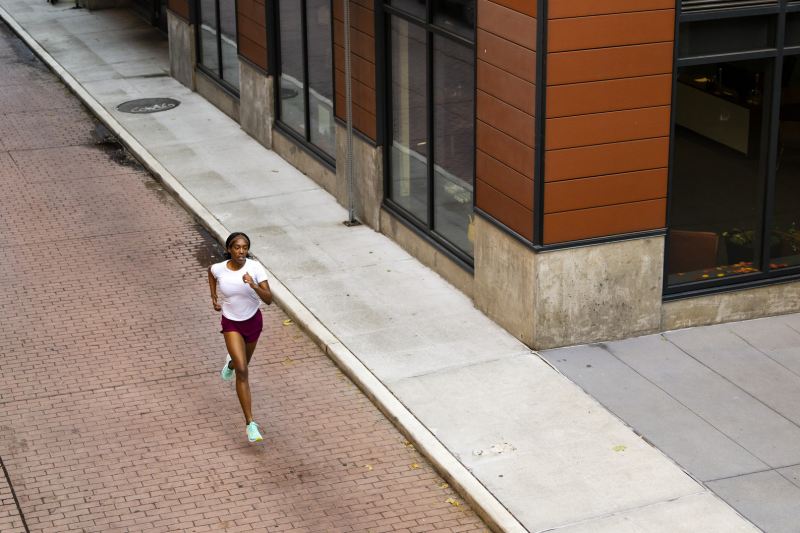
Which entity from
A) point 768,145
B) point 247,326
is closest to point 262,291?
point 247,326

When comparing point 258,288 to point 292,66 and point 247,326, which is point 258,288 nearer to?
point 247,326

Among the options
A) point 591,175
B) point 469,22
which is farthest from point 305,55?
point 591,175

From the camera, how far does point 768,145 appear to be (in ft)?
46.5

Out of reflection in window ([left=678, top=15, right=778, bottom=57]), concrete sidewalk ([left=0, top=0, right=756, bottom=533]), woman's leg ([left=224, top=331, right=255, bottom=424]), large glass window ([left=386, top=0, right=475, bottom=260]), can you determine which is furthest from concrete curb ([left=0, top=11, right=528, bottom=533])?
reflection in window ([left=678, top=15, right=778, bottom=57])

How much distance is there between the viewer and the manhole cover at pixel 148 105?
23.8m

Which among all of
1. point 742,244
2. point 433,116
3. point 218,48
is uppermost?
point 433,116

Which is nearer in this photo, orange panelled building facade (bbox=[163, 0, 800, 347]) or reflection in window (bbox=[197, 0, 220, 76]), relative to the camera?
orange panelled building facade (bbox=[163, 0, 800, 347])

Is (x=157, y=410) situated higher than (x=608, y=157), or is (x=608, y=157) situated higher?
(x=608, y=157)

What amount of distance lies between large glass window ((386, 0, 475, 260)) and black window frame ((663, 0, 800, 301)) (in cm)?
240

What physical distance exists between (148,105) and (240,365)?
1312 centimetres

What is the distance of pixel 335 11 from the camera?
18.1 meters

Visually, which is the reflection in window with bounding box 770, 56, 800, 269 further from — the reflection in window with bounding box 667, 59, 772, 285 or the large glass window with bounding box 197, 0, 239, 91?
the large glass window with bounding box 197, 0, 239, 91

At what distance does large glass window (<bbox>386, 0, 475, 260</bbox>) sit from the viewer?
1509 cm

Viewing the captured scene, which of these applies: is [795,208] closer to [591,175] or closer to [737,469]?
[591,175]
